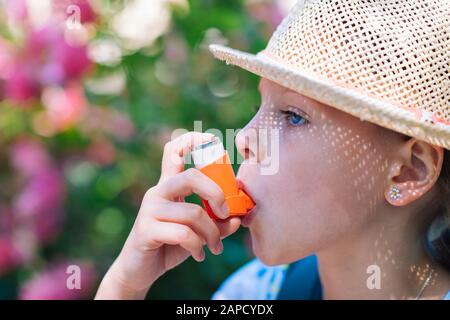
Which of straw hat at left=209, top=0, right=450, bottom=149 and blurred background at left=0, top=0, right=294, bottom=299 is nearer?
straw hat at left=209, top=0, right=450, bottom=149

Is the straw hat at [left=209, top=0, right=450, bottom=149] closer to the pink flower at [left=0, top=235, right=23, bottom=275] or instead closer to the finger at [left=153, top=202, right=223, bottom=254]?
the finger at [left=153, top=202, right=223, bottom=254]

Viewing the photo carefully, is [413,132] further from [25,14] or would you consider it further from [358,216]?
[25,14]

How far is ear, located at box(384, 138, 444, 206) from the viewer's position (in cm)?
106

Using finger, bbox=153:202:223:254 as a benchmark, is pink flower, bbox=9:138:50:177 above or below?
above

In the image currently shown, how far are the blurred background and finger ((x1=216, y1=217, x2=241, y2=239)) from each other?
2.27ft

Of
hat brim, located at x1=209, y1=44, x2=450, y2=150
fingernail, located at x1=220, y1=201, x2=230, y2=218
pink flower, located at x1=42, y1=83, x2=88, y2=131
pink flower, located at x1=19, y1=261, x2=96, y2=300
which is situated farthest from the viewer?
pink flower, located at x1=42, y1=83, x2=88, y2=131

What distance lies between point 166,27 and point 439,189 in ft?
3.28

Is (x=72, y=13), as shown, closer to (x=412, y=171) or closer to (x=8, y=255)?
(x=8, y=255)

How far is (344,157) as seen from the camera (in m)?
1.07

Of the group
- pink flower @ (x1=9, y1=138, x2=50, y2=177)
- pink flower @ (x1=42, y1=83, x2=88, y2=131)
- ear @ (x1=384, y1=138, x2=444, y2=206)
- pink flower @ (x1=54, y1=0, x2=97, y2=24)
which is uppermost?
pink flower @ (x1=54, y1=0, x2=97, y2=24)

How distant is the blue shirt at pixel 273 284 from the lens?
4.52ft

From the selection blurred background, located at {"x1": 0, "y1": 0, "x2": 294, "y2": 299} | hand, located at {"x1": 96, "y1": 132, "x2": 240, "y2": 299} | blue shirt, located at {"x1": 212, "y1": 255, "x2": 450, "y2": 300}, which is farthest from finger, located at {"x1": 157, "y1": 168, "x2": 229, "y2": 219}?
blurred background, located at {"x1": 0, "y1": 0, "x2": 294, "y2": 299}

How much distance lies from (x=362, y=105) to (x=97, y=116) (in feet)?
3.56

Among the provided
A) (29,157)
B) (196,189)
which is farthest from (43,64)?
(196,189)
